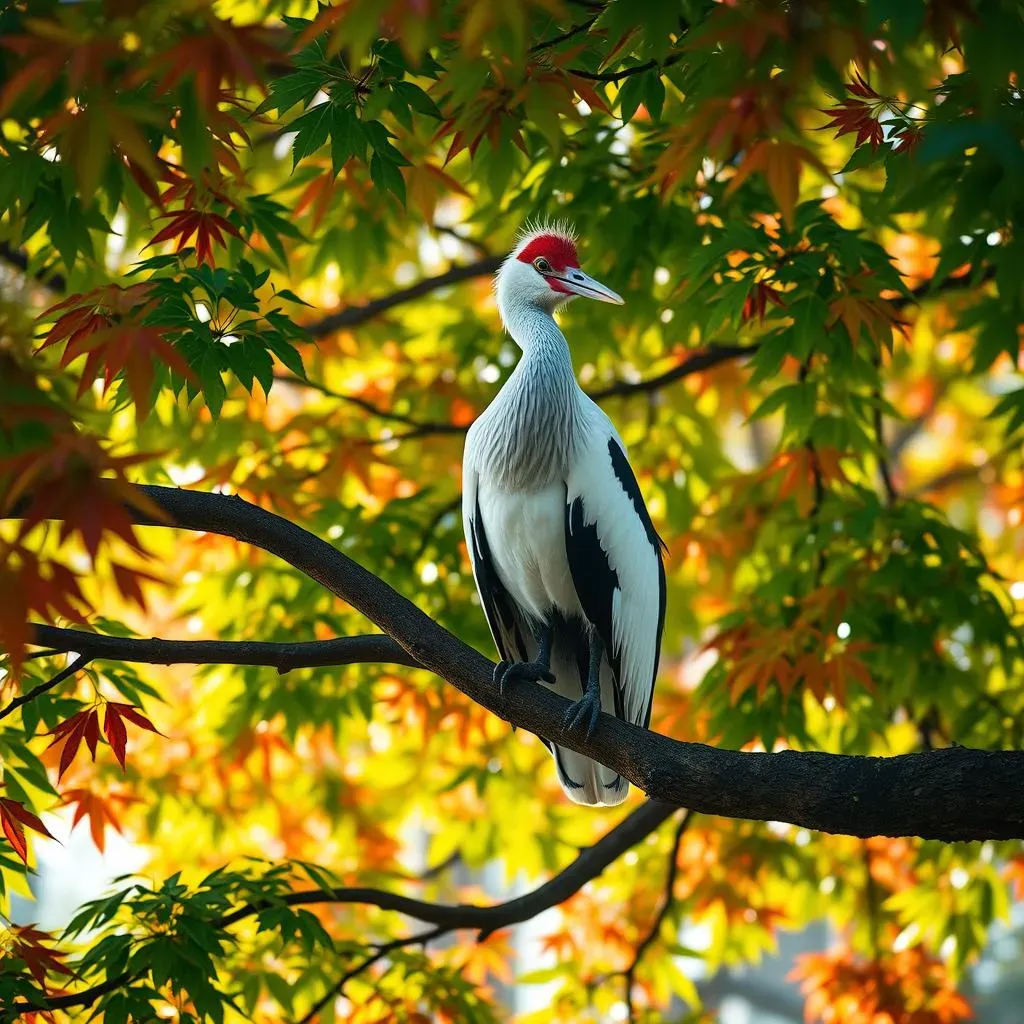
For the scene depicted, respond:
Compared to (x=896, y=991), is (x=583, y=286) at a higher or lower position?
higher

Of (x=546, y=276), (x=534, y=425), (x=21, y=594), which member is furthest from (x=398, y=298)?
(x=21, y=594)

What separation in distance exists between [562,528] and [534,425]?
0.30 m

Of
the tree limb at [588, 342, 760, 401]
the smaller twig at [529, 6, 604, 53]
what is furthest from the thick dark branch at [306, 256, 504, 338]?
the smaller twig at [529, 6, 604, 53]

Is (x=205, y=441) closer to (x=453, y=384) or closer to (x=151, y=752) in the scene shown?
(x=453, y=384)

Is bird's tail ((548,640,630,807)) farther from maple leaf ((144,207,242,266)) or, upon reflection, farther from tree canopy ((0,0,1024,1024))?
maple leaf ((144,207,242,266))

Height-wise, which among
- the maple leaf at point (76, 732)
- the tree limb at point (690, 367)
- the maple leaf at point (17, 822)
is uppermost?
the tree limb at point (690, 367)

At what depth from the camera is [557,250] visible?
→ 150 inches

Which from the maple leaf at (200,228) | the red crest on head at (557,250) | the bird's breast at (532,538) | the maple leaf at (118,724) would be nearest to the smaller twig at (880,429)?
the red crest on head at (557,250)

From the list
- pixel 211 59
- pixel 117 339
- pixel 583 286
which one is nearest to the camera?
pixel 211 59

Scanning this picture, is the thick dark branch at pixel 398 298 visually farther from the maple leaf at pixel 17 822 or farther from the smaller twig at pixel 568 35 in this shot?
the maple leaf at pixel 17 822

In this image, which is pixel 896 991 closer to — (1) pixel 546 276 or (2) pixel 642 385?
(2) pixel 642 385

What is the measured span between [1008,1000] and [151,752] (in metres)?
15.1

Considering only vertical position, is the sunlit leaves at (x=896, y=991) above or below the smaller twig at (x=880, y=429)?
below

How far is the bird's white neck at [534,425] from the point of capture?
3.42 m
